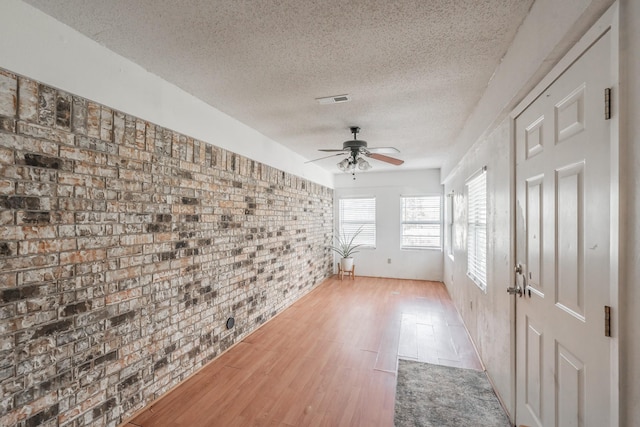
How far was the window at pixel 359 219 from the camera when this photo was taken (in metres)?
6.59

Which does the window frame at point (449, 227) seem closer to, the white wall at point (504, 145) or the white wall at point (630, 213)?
the white wall at point (504, 145)

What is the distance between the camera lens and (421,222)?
20.5 ft

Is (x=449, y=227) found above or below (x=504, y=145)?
below

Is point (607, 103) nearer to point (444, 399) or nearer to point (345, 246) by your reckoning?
point (444, 399)

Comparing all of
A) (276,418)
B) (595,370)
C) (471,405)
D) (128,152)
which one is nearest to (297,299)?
(276,418)

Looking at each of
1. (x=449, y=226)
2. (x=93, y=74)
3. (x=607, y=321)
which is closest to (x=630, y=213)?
(x=607, y=321)

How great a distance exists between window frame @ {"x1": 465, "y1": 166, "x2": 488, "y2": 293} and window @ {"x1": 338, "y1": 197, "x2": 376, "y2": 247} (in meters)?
3.20

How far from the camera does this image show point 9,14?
54.1 inches

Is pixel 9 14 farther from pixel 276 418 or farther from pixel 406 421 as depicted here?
pixel 406 421

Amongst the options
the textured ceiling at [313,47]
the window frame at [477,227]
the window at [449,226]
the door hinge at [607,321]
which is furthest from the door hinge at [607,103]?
the window at [449,226]

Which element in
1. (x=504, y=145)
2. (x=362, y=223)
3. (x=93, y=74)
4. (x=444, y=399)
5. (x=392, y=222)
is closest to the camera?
(x=93, y=74)

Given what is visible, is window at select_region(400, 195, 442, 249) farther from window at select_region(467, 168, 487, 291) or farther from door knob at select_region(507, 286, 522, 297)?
door knob at select_region(507, 286, 522, 297)

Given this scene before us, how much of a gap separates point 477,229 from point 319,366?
2.15 metres

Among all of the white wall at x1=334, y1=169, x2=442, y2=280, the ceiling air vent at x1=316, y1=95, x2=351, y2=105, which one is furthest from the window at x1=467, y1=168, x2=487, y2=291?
the white wall at x1=334, y1=169, x2=442, y2=280
